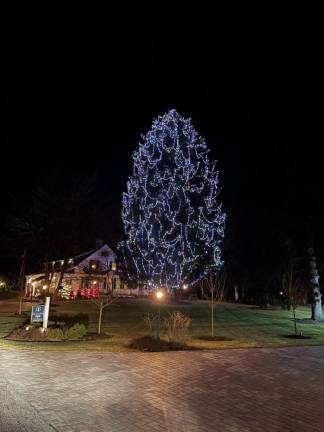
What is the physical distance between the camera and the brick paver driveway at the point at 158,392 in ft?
20.9

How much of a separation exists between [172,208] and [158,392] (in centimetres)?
2157

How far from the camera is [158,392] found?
804cm

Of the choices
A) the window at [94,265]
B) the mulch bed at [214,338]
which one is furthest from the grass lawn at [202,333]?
the window at [94,265]

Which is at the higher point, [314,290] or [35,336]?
[314,290]

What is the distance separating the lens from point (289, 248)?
1186 inches

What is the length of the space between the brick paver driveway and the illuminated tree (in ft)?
54.0

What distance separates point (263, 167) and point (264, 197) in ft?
6.06

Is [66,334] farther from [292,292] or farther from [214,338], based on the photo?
[292,292]

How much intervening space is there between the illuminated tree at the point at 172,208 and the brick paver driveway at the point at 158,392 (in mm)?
16458

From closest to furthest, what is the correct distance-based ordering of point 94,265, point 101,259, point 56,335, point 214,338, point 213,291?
1. point 56,335
2. point 214,338
3. point 213,291
4. point 94,265
5. point 101,259

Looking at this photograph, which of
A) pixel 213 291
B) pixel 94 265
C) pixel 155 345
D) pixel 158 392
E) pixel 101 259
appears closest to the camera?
pixel 158 392

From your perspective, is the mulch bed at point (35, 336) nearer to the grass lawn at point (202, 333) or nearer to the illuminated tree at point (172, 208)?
the grass lawn at point (202, 333)

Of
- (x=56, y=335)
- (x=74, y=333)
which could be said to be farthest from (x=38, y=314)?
(x=74, y=333)

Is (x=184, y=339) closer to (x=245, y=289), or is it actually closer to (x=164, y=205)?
(x=164, y=205)
